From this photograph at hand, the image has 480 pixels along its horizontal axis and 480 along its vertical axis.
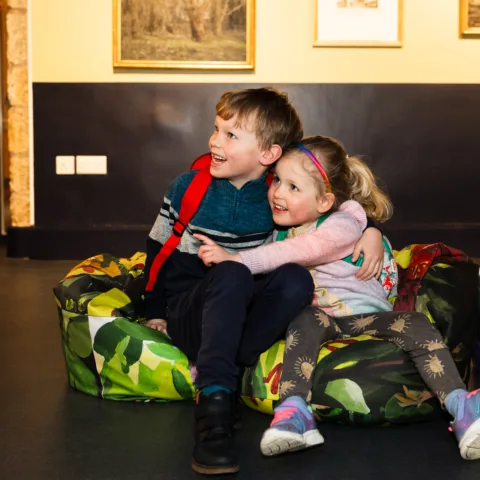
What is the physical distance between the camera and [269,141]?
7.65 ft

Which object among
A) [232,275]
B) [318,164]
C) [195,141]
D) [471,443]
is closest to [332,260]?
[318,164]

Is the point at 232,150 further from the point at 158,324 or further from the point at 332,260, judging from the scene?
the point at 158,324

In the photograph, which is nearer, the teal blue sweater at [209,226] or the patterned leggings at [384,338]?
the patterned leggings at [384,338]

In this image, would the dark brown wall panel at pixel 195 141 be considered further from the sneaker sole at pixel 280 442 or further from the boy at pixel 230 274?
the sneaker sole at pixel 280 442

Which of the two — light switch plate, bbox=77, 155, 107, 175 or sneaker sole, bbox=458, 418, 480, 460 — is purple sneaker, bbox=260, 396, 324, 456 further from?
Result: light switch plate, bbox=77, 155, 107, 175

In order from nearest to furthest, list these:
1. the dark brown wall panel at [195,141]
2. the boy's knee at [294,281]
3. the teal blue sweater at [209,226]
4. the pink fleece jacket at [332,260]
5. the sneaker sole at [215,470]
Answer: the sneaker sole at [215,470] < the boy's knee at [294,281] < the pink fleece jacket at [332,260] < the teal blue sweater at [209,226] < the dark brown wall panel at [195,141]

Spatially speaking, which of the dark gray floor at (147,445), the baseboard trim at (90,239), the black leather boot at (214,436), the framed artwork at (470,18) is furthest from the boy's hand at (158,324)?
the framed artwork at (470,18)

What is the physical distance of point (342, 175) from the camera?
2383 millimetres

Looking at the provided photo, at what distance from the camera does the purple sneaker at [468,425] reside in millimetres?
1903

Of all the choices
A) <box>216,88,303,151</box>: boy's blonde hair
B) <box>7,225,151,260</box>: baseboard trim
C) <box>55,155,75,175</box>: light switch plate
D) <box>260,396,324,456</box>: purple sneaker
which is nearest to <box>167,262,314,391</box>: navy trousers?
<box>260,396,324,456</box>: purple sneaker

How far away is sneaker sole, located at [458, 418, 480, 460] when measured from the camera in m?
1.90

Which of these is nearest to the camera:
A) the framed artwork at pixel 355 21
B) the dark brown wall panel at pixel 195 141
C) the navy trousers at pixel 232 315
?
the navy trousers at pixel 232 315

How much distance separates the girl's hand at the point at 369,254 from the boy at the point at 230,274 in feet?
0.81

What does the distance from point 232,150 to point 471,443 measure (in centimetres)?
98
